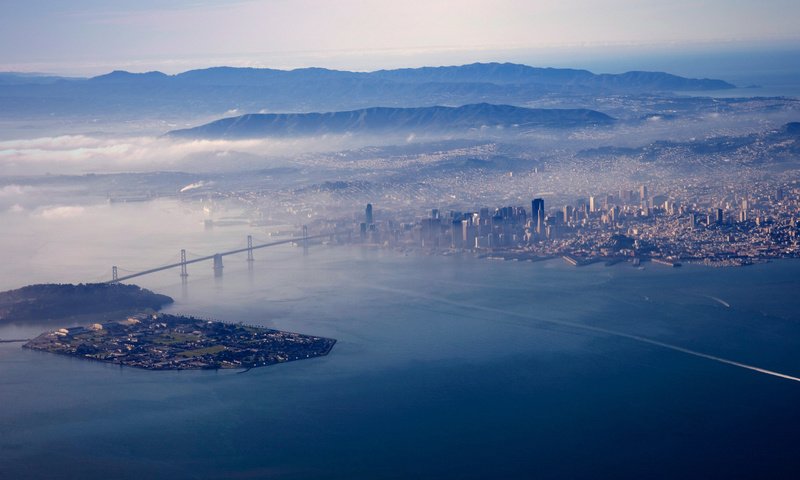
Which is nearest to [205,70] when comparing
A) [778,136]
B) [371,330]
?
[778,136]

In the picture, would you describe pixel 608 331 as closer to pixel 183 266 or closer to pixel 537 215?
pixel 537 215

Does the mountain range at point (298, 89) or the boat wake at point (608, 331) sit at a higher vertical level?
the mountain range at point (298, 89)

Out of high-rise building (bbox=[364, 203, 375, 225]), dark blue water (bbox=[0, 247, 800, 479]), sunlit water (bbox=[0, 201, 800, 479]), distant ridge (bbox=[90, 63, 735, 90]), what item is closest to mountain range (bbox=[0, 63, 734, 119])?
distant ridge (bbox=[90, 63, 735, 90])

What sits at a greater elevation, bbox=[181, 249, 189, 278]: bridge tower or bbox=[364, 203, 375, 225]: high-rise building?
bbox=[364, 203, 375, 225]: high-rise building

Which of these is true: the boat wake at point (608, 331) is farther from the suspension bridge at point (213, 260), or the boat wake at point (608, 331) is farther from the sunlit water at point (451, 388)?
the suspension bridge at point (213, 260)

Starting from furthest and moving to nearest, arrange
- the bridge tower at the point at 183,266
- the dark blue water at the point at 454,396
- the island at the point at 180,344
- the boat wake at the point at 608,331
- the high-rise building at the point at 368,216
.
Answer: the high-rise building at the point at 368,216 < the bridge tower at the point at 183,266 < the island at the point at 180,344 < the boat wake at the point at 608,331 < the dark blue water at the point at 454,396

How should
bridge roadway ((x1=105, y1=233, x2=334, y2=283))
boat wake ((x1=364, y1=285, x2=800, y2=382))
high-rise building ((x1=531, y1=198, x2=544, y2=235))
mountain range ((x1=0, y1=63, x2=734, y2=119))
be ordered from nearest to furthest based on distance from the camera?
boat wake ((x1=364, y1=285, x2=800, y2=382))
bridge roadway ((x1=105, y1=233, x2=334, y2=283))
high-rise building ((x1=531, y1=198, x2=544, y2=235))
mountain range ((x1=0, y1=63, x2=734, y2=119))

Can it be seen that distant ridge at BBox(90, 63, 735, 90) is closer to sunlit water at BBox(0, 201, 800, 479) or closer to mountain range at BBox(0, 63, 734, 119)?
mountain range at BBox(0, 63, 734, 119)

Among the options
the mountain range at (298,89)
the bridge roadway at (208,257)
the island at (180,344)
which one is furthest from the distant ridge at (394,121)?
the island at (180,344)
